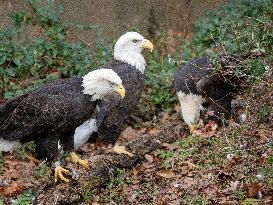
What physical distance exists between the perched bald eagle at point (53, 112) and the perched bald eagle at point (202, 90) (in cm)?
124

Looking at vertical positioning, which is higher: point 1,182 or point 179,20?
point 179,20

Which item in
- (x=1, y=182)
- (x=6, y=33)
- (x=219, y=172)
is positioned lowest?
(x=1, y=182)

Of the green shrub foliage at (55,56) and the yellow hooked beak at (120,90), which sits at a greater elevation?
the green shrub foliage at (55,56)

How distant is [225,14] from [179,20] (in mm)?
854

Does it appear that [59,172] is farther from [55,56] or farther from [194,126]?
[55,56]

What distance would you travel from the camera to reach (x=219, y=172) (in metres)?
6.49

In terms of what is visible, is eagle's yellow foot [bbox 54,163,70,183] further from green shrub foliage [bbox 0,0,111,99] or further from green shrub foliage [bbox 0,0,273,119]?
green shrub foliage [bbox 0,0,111,99]

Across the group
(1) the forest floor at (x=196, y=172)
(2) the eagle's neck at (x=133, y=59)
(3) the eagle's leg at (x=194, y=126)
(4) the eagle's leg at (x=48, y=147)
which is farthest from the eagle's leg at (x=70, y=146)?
(3) the eagle's leg at (x=194, y=126)

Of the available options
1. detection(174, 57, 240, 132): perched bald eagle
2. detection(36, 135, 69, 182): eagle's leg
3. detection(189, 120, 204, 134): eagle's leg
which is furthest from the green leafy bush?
detection(36, 135, 69, 182): eagle's leg

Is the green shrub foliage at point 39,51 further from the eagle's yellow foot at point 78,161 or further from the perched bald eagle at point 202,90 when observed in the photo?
the eagle's yellow foot at point 78,161

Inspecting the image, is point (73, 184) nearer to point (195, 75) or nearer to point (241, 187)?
point (241, 187)

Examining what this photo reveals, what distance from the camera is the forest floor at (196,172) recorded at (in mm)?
5676

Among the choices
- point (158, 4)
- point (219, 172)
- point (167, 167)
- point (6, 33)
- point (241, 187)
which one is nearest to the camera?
point (241, 187)

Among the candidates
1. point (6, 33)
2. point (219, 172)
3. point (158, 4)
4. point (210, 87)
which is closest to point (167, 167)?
point (219, 172)
